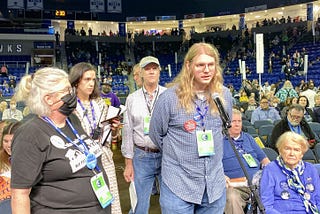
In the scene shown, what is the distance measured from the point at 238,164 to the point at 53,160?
1916 millimetres

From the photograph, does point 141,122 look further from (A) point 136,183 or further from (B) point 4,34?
(B) point 4,34

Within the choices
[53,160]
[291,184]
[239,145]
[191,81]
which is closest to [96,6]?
[239,145]

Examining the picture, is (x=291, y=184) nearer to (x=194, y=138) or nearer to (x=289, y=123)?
(x=194, y=138)

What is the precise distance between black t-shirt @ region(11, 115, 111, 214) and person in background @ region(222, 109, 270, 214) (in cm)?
157

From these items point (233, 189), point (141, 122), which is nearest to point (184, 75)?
point (141, 122)

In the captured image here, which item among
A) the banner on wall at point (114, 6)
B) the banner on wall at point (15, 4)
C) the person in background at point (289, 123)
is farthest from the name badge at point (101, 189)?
the banner on wall at point (114, 6)

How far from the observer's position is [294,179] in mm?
2557

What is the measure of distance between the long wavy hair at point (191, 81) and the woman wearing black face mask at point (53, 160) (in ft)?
1.62

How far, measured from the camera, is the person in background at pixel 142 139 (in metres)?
2.72

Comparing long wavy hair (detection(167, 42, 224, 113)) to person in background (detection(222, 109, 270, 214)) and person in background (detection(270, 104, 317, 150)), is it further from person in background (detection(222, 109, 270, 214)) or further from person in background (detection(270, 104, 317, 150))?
person in background (detection(270, 104, 317, 150))

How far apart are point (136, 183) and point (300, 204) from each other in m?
1.14

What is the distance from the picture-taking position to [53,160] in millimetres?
1438

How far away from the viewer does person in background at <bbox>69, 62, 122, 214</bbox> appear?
7.81 feet

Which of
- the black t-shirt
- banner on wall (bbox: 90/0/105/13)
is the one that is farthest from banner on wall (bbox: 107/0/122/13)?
the black t-shirt
